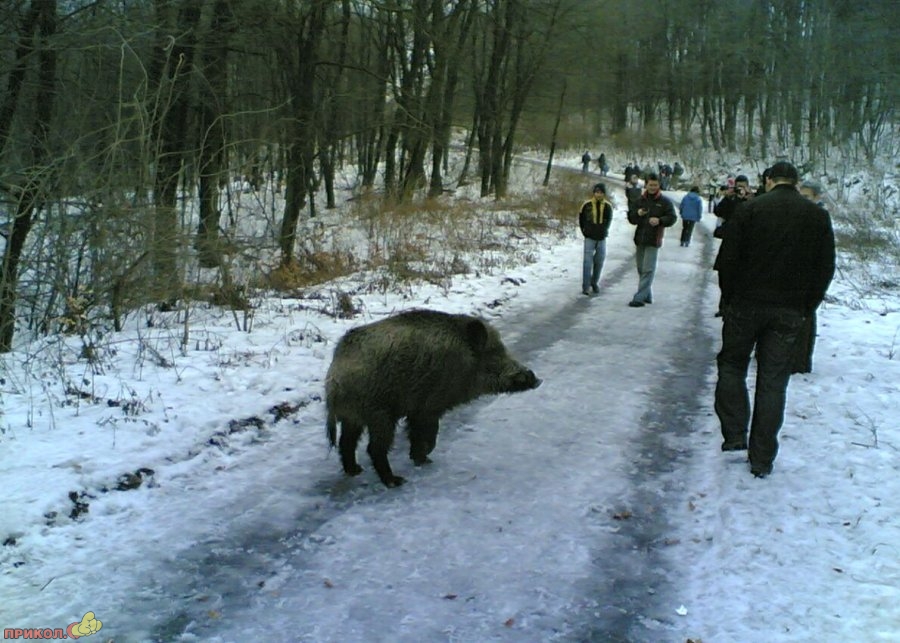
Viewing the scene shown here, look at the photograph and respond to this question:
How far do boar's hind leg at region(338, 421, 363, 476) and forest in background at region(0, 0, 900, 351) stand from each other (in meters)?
3.88

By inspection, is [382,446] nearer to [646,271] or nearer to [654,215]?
[646,271]

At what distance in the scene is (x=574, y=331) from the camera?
10719 mm

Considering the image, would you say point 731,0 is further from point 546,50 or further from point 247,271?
point 247,271

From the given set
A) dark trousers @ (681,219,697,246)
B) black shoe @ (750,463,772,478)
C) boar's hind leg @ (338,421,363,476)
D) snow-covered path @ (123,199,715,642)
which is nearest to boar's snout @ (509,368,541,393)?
snow-covered path @ (123,199,715,642)

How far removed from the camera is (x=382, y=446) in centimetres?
532

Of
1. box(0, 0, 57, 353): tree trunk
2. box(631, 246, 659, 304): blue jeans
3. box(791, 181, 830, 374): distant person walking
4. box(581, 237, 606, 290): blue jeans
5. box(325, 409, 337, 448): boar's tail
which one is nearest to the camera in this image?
box(325, 409, 337, 448): boar's tail

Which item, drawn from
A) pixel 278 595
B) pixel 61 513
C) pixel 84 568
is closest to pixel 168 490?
pixel 61 513

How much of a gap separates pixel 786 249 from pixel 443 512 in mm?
3352

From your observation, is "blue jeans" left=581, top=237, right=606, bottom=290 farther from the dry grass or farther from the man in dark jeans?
the man in dark jeans

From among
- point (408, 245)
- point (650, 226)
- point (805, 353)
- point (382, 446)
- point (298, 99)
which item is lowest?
point (382, 446)

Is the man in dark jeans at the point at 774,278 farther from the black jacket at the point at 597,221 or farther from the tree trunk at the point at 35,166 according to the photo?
the black jacket at the point at 597,221

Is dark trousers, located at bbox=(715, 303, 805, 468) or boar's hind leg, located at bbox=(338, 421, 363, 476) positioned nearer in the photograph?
boar's hind leg, located at bbox=(338, 421, 363, 476)

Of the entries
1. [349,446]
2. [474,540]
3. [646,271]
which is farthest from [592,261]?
[474,540]

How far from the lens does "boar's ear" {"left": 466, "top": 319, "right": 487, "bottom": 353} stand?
5664mm
